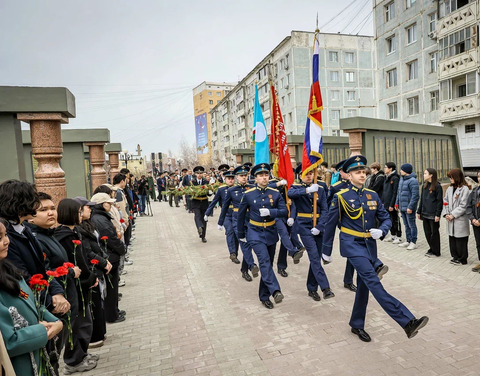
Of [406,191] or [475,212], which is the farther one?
[406,191]

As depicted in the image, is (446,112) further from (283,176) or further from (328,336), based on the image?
(328,336)

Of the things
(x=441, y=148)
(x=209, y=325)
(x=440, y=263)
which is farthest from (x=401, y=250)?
(x=441, y=148)

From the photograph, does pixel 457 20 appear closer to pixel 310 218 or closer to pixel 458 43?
pixel 458 43

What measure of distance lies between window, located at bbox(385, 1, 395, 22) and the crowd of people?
30.1 m

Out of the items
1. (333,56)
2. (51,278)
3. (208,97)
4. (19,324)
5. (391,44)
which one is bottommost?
(19,324)

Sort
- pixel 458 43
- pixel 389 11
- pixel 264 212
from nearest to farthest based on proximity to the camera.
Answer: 1. pixel 264 212
2. pixel 458 43
3. pixel 389 11

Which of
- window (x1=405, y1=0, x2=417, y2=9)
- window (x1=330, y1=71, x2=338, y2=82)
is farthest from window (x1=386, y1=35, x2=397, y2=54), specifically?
window (x1=330, y1=71, x2=338, y2=82)

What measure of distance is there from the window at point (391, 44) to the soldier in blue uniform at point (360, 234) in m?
27.5

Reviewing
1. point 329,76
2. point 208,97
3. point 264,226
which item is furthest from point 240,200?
point 208,97

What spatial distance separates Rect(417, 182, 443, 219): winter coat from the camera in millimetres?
7402

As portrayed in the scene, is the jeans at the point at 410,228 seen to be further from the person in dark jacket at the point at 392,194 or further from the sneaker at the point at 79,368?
the sneaker at the point at 79,368

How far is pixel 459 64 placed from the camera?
2202 centimetres

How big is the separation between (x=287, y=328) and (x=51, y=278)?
2.93 meters

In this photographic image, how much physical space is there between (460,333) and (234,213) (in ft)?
16.2
